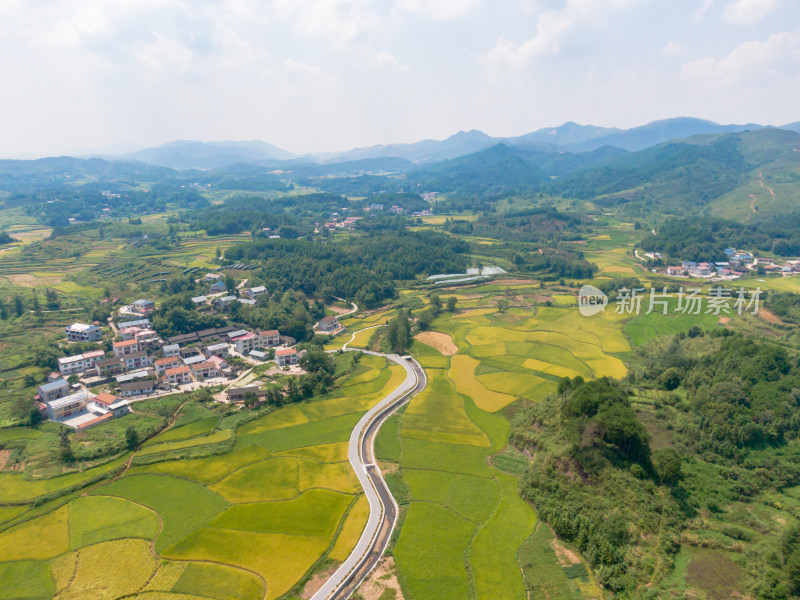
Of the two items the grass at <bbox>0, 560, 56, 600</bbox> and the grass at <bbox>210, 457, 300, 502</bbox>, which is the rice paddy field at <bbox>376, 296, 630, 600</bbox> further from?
the grass at <bbox>0, 560, 56, 600</bbox>

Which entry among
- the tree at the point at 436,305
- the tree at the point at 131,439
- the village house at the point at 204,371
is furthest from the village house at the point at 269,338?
the tree at the point at 436,305

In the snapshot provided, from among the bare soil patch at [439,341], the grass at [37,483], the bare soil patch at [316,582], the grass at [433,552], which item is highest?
the bare soil patch at [439,341]

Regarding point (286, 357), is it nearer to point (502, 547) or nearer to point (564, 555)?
point (502, 547)

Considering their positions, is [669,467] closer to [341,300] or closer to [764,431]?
[764,431]

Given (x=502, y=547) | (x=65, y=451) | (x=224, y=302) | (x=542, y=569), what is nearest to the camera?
(x=542, y=569)

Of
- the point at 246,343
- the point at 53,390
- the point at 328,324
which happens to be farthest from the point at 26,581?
the point at 328,324

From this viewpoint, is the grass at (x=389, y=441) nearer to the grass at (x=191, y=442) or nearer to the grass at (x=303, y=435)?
the grass at (x=303, y=435)
